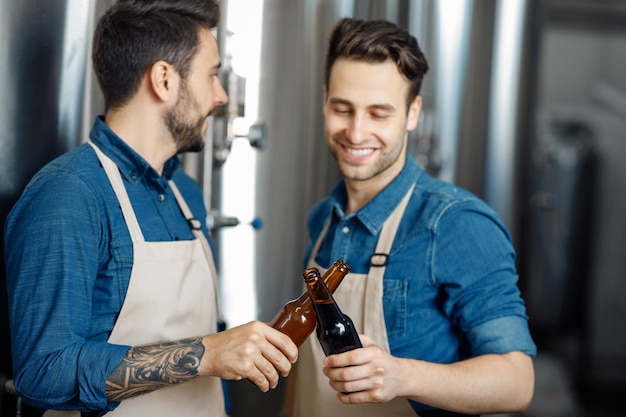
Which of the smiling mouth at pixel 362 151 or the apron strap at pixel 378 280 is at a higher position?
the smiling mouth at pixel 362 151

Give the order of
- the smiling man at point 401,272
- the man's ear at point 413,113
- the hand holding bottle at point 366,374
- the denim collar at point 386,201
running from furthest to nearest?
1. the man's ear at point 413,113
2. the denim collar at point 386,201
3. the smiling man at point 401,272
4. the hand holding bottle at point 366,374

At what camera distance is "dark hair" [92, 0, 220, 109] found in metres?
1.64

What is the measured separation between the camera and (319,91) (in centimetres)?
275

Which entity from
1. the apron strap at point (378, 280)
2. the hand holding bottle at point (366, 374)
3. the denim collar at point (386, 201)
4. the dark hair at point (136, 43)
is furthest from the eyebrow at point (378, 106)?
the hand holding bottle at point (366, 374)

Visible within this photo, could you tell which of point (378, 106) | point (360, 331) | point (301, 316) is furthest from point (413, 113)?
point (301, 316)

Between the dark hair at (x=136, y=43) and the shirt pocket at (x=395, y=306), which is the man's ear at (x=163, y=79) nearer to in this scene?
the dark hair at (x=136, y=43)

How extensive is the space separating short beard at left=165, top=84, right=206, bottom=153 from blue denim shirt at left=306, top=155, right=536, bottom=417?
435 mm

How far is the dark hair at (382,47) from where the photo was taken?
1729 millimetres

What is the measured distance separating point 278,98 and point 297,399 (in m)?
1.14

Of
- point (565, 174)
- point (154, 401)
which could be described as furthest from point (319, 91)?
point (565, 174)

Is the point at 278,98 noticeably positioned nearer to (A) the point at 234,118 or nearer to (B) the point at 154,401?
(A) the point at 234,118

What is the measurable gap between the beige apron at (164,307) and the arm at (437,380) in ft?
1.39

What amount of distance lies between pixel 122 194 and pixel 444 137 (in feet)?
7.25

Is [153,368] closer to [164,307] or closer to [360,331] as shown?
[164,307]
